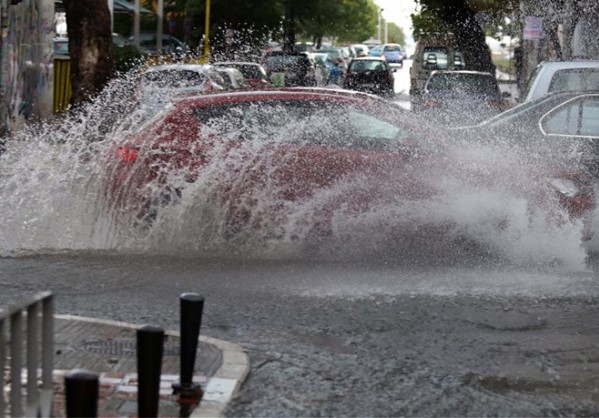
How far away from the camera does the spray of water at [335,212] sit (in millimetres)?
11438

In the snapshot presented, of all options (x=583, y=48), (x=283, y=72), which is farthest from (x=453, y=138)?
(x=283, y=72)

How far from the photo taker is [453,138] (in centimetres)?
1185

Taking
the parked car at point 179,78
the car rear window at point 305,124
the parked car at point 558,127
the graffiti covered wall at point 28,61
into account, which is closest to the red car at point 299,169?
the car rear window at point 305,124

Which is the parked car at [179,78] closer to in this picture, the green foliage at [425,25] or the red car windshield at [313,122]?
the red car windshield at [313,122]

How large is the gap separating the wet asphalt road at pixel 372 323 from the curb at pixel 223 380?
2.9 inches

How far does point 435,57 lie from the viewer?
51938mm

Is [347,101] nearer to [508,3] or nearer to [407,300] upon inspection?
[407,300]

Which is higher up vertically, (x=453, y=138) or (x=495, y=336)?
(x=453, y=138)

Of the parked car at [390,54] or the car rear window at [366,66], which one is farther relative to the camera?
the parked car at [390,54]

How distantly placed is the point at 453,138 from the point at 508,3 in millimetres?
32213

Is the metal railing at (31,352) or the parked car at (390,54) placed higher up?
the metal railing at (31,352)

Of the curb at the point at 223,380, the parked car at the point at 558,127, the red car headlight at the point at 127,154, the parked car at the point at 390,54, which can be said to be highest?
the parked car at the point at 558,127

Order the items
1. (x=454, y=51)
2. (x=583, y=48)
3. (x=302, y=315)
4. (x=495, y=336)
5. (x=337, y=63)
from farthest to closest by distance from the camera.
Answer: (x=337, y=63), (x=454, y=51), (x=583, y=48), (x=302, y=315), (x=495, y=336)

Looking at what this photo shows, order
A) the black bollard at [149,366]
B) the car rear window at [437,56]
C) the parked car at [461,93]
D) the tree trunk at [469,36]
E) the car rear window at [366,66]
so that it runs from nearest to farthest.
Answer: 1. the black bollard at [149,366]
2. the parked car at [461,93]
3. the tree trunk at [469,36]
4. the car rear window at [366,66]
5. the car rear window at [437,56]
